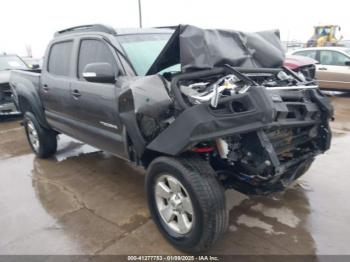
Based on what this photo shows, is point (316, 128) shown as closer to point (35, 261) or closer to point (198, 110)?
point (198, 110)

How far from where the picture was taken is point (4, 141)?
23.0ft

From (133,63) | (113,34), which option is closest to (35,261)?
(133,63)

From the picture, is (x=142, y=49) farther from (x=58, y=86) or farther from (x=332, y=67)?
(x=332, y=67)

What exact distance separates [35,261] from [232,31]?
111 inches

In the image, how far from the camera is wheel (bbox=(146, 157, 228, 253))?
2543 mm

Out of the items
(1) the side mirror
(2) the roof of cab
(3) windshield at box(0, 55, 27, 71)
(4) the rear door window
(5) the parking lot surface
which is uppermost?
(2) the roof of cab

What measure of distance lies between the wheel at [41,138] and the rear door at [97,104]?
1227 mm

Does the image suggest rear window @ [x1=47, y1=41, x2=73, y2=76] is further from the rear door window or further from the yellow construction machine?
the yellow construction machine

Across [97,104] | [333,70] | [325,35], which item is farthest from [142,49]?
[325,35]

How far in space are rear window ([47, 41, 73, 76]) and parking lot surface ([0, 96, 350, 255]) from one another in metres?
1.47

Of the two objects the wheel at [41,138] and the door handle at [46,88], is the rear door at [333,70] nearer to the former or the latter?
the wheel at [41,138]

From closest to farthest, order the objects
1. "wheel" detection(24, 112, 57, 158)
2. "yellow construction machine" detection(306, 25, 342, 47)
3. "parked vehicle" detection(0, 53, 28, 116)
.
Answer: "wheel" detection(24, 112, 57, 158) < "parked vehicle" detection(0, 53, 28, 116) < "yellow construction machine" detection(306, 25, 342, 47)


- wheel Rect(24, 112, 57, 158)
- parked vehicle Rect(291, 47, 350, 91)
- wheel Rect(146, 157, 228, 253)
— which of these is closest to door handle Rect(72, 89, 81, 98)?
wheel Rect(24, 112, 57, 158)

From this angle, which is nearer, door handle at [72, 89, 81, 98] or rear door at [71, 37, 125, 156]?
rear door at [71, 37, 125, 156]
